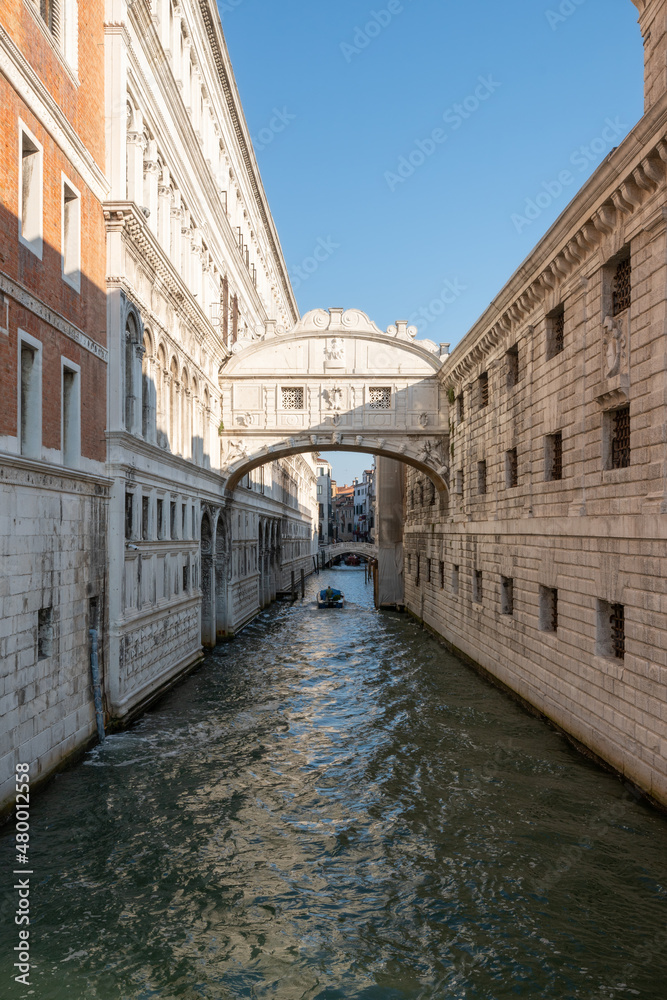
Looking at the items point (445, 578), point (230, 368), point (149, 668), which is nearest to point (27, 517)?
point (149, 668)

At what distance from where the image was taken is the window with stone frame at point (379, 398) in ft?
80.4

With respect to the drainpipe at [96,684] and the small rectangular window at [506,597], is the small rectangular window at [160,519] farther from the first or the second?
the small rectangular window at [506,597]

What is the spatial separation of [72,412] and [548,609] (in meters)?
9.34

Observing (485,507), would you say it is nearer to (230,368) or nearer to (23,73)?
(230,368)

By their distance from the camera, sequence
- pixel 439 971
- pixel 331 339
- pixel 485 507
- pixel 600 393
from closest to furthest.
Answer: pixel 439 971
pixel 600 393
pixel 485 507
pixel 331 339

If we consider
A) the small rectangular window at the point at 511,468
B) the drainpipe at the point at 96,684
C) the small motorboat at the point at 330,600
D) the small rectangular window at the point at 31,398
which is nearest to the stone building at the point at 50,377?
the small rectangular window at the point at 31,398

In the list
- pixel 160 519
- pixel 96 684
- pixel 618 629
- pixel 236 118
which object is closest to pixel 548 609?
pixel 618 629

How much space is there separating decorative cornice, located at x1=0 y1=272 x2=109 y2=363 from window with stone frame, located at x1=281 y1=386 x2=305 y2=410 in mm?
11596

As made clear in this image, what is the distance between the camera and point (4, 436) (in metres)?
9.01

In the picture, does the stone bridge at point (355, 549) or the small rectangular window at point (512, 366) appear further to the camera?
the stone bridge at point (355, 549)

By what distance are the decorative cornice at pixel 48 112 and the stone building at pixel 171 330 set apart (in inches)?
27.6

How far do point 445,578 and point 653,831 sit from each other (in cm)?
1652

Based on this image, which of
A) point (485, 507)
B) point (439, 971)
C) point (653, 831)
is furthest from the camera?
point (485, 507)

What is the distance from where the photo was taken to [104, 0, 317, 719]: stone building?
13.5 m
